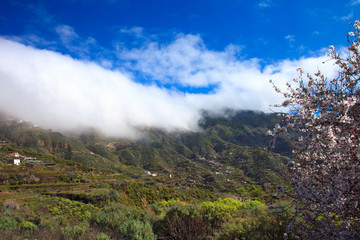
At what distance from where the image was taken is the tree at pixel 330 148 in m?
3.58

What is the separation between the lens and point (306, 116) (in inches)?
157

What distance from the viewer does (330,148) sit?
3783mm

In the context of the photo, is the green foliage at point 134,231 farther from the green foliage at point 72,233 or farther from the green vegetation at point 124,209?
the green foliage at point 72,233

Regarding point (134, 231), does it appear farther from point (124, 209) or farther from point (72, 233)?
point (124, 209)

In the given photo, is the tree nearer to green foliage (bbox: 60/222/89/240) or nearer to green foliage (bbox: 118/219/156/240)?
green foliage (bbox: 118/219/156/240)

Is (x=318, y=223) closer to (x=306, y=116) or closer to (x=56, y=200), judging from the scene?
(x=306, y=116)

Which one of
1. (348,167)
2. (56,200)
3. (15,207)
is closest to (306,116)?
(348,167)

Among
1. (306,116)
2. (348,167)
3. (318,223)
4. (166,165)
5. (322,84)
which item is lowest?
(166,165)

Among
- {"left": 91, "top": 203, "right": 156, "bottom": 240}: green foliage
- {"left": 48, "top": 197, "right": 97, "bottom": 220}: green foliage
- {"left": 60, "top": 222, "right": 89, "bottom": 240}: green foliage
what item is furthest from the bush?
{"left": 48, "top": 197, "right": 97, "bottom": 220}: green foliage

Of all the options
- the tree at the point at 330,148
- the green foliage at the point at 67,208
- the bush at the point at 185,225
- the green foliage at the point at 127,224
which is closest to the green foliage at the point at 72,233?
the green foliage at the point at 127,224

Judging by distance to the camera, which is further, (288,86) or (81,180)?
(81,180)

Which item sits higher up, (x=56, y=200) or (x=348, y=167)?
(x=348, y=167)

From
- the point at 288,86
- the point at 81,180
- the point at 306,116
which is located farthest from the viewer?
the point at 81,180

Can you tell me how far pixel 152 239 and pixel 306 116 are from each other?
8.20 m
